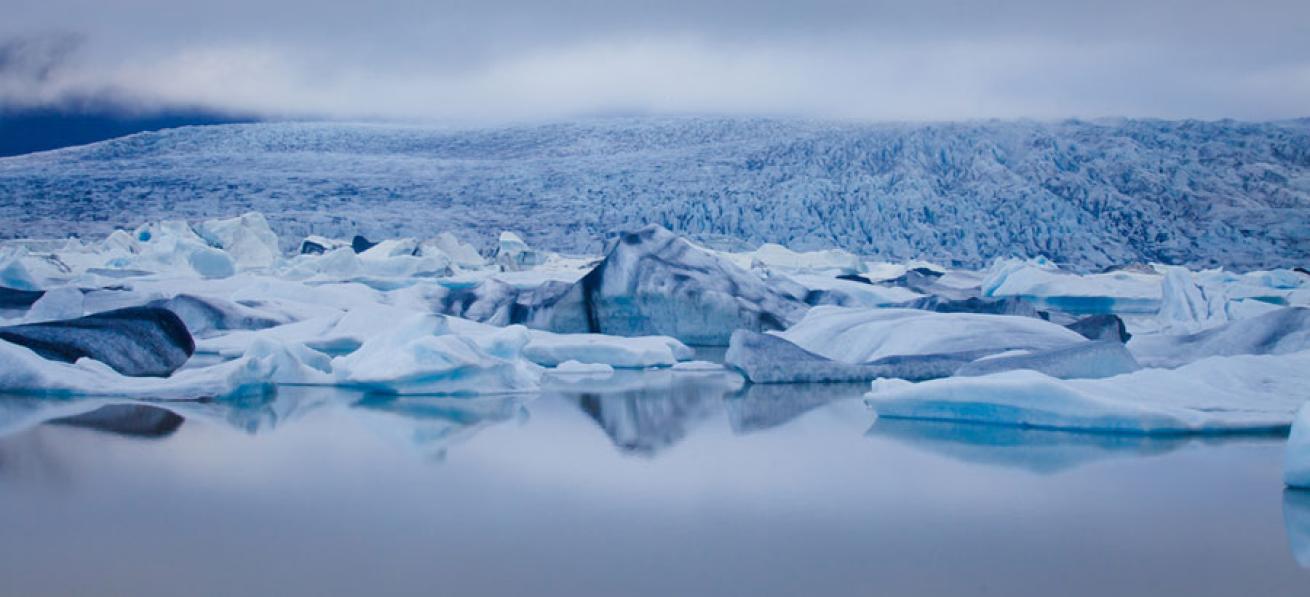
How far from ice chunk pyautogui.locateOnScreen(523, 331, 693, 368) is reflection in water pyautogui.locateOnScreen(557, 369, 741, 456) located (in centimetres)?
16

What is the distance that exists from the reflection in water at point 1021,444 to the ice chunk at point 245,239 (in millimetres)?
9542

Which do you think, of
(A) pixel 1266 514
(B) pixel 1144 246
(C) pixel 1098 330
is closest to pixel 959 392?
(A) pixel 1266 514

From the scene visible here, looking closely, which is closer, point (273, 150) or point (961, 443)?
point (961, 443)

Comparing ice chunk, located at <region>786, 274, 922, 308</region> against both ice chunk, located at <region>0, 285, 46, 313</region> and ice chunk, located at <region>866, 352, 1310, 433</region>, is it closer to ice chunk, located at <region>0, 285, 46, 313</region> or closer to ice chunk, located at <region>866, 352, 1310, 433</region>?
ice chunk, located at <region>866, 352, 1310, 433</region>

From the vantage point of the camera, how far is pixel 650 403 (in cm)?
437

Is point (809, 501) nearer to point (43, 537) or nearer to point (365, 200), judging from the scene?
point (43, 537)

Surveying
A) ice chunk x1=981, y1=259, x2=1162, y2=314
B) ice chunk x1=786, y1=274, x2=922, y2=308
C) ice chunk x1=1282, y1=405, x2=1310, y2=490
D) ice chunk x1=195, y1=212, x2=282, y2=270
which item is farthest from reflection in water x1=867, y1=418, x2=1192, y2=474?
ice chunk x1=195, y1=212, x2=282, y2=270

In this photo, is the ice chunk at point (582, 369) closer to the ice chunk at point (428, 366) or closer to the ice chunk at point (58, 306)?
the ice chunk at point (428, 366)

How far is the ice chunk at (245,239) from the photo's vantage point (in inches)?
472

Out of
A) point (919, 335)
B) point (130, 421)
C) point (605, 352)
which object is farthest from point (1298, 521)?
point (605, 352)

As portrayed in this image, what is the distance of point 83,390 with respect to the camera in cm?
418

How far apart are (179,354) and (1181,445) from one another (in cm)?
394

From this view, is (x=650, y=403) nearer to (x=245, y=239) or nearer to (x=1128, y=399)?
(x=1128, y=399)

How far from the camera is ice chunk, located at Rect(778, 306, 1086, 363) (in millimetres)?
5109
